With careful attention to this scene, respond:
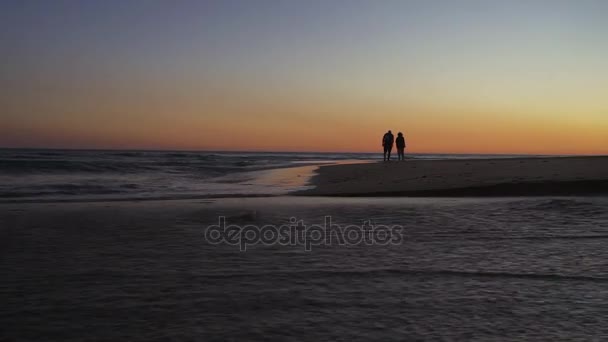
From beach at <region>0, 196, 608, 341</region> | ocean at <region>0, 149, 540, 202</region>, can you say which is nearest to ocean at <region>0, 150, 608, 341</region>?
beach at <region>0, 196, 608, 341</region>

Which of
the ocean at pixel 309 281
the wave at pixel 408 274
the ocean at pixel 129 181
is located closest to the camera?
the ocean at pixel 309 281

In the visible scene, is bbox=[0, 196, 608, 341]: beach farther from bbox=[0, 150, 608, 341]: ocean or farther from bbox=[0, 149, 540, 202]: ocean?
bbox=[0, 149, 540, 202]: ocean

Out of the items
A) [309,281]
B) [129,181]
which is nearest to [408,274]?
[309,281]

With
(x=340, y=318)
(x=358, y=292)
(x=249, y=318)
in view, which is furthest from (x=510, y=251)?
(x=249, y=318)

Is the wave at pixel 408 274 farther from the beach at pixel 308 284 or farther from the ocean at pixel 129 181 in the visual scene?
the ocean at pixel 129 181

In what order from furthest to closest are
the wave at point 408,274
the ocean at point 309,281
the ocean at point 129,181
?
the ocean at point 129,181 < the wave at point 408,274 < the ocean at point 309,281

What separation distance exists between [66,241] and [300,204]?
4.07 meters

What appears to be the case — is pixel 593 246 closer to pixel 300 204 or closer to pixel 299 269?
pixel 299 269

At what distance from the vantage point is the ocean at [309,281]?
7.27 ft

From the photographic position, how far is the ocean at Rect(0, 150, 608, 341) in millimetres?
2217

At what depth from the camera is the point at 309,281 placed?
9.98ft

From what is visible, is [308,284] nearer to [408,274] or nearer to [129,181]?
[408,274]

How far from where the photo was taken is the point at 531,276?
3.13 metres

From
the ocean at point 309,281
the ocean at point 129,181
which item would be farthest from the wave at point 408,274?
the ocean at point 129,181
